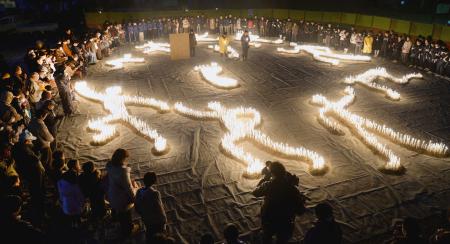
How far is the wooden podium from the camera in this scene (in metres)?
21.6

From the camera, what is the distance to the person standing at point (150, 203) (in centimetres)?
592

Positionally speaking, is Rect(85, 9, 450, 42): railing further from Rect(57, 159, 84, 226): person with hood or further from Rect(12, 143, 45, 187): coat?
Rect(12, 143, 45, 187): coat

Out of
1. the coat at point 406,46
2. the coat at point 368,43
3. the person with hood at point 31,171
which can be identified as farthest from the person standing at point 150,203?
the coat at point 368,43

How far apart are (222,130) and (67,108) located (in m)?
6.16

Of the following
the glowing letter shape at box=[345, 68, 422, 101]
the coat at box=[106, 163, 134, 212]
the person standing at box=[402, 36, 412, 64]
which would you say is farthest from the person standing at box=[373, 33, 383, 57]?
the coat at box=[106, 163, 134, 212]

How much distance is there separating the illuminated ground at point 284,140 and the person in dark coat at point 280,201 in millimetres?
1286

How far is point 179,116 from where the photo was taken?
13164mm

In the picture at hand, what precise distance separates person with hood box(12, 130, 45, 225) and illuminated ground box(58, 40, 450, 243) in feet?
7.46

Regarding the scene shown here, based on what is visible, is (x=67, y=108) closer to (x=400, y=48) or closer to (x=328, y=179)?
(x=328, y=179)

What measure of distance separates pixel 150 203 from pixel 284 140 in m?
6.22

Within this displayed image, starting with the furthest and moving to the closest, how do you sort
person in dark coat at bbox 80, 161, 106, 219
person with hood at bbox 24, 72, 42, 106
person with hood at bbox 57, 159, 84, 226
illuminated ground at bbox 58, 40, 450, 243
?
person with hood at bbox 24, 72, 42, 106, illuminated ground at bbox 58, 40, 450, 243, person in dark coat at bbox 80, 161, 106, 219, person with hood at bbox 57, 159, 84, 226

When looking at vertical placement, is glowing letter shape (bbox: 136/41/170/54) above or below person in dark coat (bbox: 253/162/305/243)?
above

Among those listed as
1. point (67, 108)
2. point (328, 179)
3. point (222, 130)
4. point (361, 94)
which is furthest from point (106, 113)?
point (361, 94)

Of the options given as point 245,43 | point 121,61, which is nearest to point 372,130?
point 245,43
